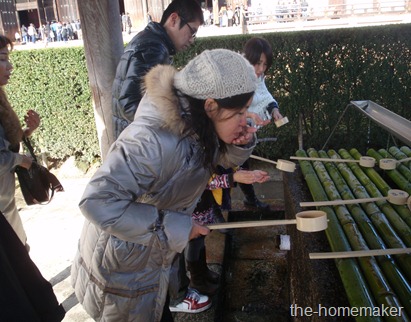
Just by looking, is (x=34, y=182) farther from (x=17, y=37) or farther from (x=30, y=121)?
(x=17, y=37)

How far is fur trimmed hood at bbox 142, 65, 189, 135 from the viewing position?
Answer: 49.8 inches

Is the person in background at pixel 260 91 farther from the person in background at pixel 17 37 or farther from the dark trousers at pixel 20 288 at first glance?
the person in background at pixel 17 37

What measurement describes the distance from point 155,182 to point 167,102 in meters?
0.28

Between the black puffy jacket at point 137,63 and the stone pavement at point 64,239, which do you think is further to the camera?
the stone pavement at point 64,239

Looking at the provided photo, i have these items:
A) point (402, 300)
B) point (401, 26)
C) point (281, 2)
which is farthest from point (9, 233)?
point (281, 2)

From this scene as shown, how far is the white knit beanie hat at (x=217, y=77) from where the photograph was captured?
122cm

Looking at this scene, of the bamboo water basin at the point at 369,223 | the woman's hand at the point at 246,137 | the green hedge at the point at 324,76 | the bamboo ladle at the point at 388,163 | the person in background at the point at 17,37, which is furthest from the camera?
the person in background at the point at 17,37

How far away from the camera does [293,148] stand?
17.1 ft

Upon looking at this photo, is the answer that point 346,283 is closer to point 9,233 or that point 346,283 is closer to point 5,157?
point 9,233

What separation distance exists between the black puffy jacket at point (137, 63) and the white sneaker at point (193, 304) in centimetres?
115

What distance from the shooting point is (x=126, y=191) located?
123 centimetres

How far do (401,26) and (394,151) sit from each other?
108 inches

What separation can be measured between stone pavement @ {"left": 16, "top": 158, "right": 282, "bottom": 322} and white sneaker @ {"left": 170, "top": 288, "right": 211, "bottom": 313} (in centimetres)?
3

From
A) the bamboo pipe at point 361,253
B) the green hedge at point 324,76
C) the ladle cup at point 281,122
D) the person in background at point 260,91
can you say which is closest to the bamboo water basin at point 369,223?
the bamboo pipe at point 361,253
